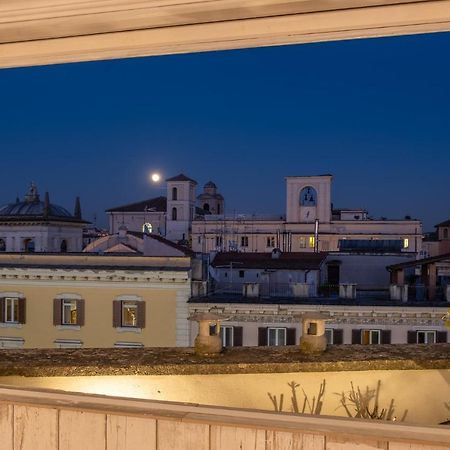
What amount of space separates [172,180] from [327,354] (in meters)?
21.4

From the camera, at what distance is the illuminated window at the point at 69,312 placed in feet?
32.1

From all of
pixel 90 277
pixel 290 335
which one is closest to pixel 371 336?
pixel 290 335

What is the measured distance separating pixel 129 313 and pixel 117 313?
208 mm

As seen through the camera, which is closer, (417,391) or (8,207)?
(417,391)

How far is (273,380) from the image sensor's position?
158 cm

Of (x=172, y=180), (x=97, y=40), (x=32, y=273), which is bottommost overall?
(x=32, y=273)

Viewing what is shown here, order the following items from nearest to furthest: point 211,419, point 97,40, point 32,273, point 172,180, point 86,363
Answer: point 211,419 → point 97,40 → point 86,363 → point 32,273 → point 172,180

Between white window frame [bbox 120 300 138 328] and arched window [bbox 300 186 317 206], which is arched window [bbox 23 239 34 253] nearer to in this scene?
white window frame [bbox 120 300 138 328]

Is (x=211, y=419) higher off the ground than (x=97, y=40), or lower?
lower

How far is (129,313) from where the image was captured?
31.7ft

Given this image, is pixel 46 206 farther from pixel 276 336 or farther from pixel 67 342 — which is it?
pixel 276 336

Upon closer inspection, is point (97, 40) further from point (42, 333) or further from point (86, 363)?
point (42, 333)

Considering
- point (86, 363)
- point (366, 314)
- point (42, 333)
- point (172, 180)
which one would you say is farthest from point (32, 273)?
point (172, 180)

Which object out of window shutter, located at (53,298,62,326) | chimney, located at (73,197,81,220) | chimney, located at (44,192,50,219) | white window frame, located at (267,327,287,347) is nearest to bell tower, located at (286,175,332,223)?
chimney, located at (73,197,81,220)
